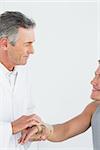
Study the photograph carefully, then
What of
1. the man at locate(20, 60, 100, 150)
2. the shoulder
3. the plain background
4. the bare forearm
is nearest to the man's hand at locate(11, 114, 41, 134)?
the man at locate(20, 60, 100, 150)

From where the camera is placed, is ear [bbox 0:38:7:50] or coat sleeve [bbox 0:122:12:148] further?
ear [bbox 0:38:7:50]

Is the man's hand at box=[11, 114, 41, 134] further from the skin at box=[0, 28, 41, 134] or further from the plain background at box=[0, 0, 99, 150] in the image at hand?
the plain background at box=[0, 0, 99, 150]

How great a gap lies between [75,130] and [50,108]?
2.91 feet

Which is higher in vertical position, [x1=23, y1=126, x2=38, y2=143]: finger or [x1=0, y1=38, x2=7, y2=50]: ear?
[x1=0, y1=38, x2=7, y2=50]: ear

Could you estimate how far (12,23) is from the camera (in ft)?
6.25

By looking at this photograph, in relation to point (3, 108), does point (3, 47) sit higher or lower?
higher

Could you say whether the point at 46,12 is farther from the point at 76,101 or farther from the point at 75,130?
the point at 75,130

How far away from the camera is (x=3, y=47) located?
1.95 m

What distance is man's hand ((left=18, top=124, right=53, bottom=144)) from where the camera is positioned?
6.10ft

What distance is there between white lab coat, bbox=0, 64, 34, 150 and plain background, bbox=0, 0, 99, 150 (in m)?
0.80

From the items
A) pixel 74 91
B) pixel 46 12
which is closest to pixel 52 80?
pixel 74 91

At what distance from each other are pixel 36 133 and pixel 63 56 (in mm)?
1104

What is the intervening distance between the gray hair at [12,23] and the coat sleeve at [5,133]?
43 cm

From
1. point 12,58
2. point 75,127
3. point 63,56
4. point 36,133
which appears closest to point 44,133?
point 36,133
